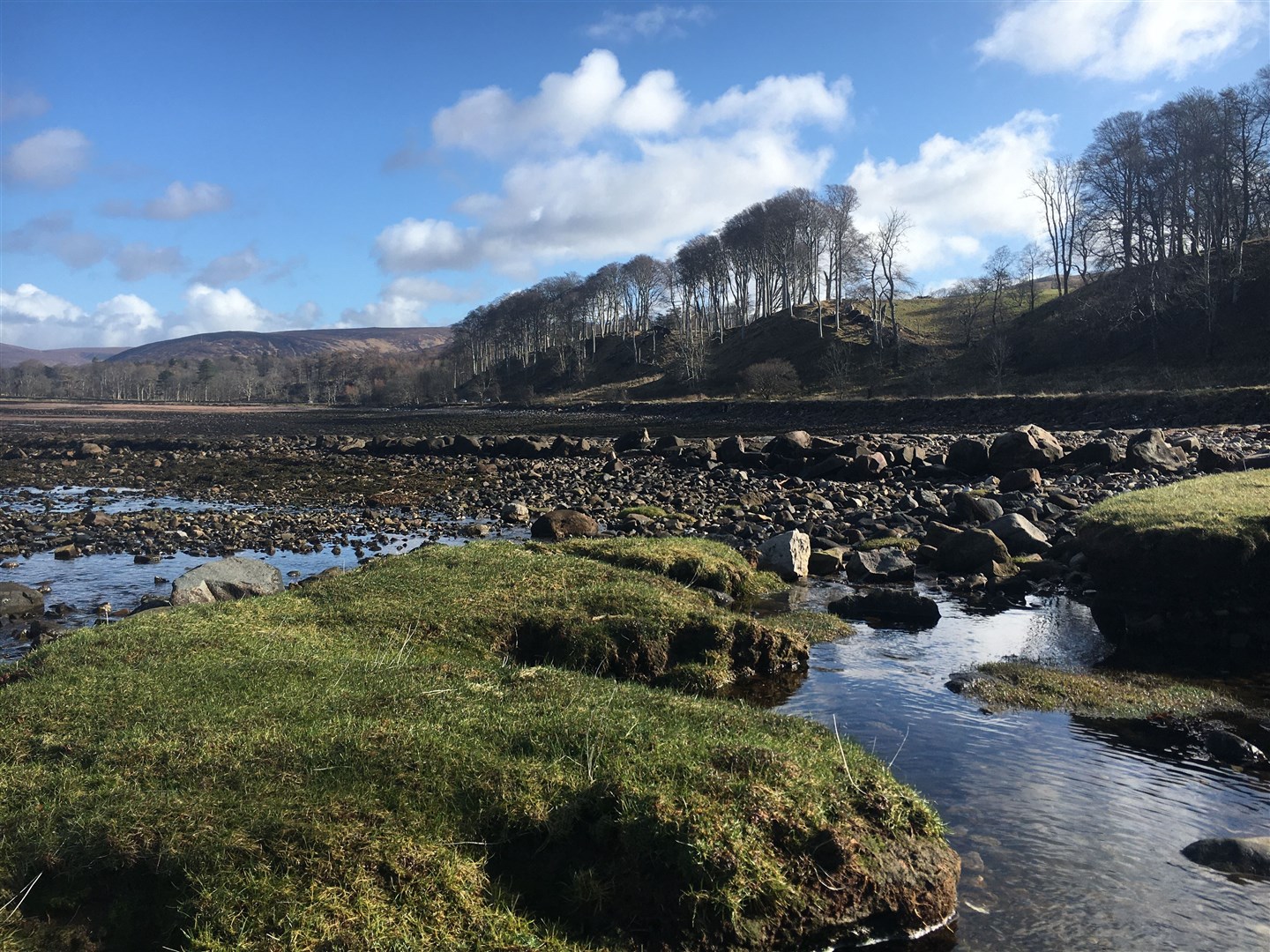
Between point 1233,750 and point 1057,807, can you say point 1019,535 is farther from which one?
point 1057,807

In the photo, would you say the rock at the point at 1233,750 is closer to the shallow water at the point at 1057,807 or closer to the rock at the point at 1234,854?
the shallow water at the point at 1057,807

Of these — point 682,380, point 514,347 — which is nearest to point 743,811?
point 682,380

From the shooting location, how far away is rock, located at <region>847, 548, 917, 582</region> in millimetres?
16641

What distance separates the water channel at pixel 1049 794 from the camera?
5.64m

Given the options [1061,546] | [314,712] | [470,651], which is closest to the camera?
[314,712]

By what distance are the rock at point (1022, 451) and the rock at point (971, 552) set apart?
12.3 metres

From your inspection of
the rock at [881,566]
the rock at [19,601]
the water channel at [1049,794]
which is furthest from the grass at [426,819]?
the rock at [881,566]

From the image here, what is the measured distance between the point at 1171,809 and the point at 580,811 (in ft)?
17.8

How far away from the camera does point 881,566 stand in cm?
1694

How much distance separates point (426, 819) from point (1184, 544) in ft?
39.6

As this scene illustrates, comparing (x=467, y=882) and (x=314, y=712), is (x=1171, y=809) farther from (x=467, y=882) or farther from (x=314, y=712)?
(x=314, y=712)

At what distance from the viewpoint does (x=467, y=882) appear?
4.87 meters

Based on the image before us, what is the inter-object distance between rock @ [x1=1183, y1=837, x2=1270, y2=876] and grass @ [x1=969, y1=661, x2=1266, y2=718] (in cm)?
310

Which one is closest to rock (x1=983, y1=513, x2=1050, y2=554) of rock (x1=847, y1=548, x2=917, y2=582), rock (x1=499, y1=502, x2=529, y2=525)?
rock (x1=847, y1=548, x2=917, y2=582)
